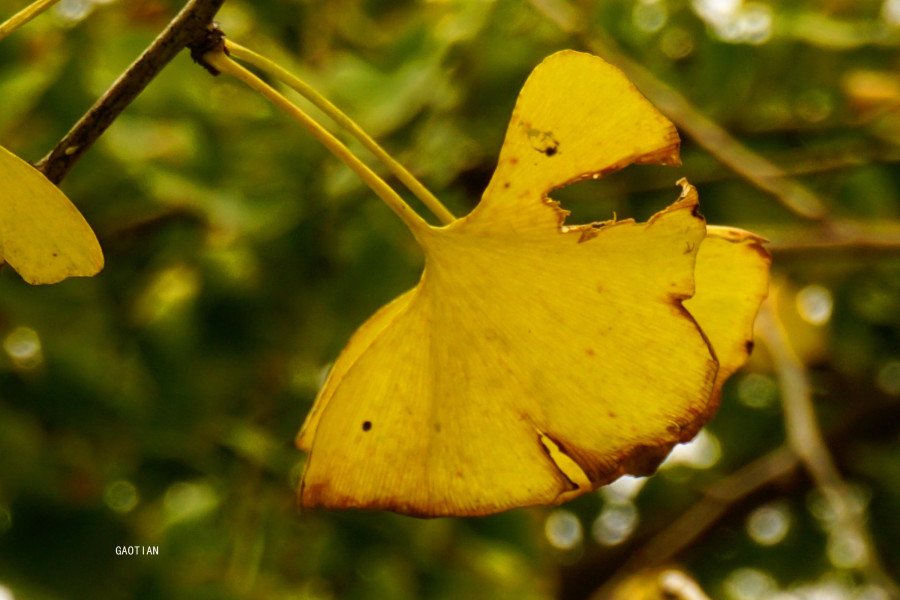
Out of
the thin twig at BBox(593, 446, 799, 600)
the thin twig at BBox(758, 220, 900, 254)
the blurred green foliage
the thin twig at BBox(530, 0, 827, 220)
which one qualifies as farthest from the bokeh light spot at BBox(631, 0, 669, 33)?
the thin twig at BBox(593, 446, 799, 600)

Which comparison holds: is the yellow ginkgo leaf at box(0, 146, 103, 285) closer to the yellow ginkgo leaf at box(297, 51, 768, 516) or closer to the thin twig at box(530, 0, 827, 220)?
the yellow ginkgo leaf at box(297, 51, 768, 516)

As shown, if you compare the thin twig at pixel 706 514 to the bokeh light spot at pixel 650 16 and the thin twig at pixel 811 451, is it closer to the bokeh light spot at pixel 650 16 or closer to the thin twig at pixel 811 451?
the thin twig at pixel 811 451

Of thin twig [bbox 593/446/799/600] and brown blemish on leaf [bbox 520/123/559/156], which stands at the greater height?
brown blemish on leaf [bbox 520/123/559/156]

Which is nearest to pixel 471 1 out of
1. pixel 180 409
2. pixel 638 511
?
pixel 180 409

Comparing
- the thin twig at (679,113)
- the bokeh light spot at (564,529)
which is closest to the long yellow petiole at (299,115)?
the thin twig at (679,113)

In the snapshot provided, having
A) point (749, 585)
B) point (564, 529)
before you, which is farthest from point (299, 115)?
point (749, 585)

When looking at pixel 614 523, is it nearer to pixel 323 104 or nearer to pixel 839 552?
pixel 839 552

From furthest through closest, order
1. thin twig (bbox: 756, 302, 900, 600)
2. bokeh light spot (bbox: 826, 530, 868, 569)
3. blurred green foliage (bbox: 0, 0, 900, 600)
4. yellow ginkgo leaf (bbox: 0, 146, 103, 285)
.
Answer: bokeh light spot (bbox: 826, 530, 868, 569) → blurred green foliage (bbox: 0, 0, 900, 600) → thin twig (bbox: 756, 302, 900, 600) → yellow ginkgo leaf (bbox: 0, 146, 103, 285)
